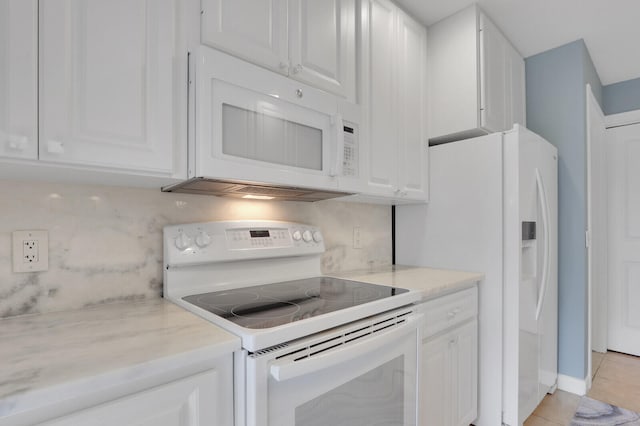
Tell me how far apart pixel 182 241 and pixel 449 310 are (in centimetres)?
129

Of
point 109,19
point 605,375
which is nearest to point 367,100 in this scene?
point 109,19

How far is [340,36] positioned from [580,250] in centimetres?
224

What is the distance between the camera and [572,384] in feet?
7.82

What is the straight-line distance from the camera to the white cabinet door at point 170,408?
0.65m

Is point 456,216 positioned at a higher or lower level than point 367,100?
lower

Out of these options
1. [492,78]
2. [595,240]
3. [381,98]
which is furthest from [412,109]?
[595,240]

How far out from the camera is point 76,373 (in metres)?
0.65

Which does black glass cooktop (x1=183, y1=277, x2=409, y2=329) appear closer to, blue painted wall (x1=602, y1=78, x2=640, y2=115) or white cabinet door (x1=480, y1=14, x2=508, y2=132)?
white cabinet door (x1=480, y1=14, x2=508, y2=132)

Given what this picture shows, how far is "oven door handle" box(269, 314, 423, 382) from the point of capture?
87cm

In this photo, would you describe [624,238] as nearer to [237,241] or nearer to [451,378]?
[451,378]

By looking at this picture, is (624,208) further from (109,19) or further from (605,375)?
(109,19)

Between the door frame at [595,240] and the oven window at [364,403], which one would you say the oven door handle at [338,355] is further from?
the door frame at [595,240]

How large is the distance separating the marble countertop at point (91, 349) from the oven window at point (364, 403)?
1.14 ft

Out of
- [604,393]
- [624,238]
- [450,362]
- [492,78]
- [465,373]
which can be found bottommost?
[604,393]
